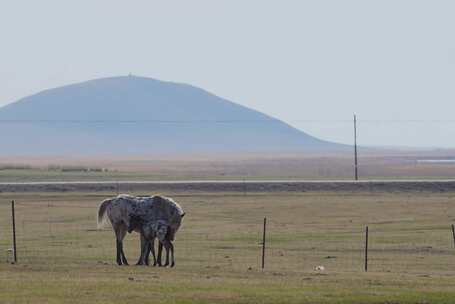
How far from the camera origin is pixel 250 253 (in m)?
43.8

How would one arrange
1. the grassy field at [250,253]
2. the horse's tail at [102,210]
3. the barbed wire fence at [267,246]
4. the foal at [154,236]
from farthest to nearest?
the barbed wire fence at [267,246], the horse's tail at [102,210], the foal at [154,236], the grassy field at [250,253]

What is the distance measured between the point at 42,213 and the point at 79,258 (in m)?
26.4

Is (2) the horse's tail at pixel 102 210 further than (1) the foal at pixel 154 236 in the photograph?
Yes

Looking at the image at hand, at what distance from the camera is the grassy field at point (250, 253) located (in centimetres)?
2864

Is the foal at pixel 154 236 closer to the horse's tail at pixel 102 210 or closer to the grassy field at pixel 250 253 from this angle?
the grassy field at pixel 250 253

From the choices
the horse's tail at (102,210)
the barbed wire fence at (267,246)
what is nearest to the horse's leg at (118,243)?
the horse's tail at (102,210)

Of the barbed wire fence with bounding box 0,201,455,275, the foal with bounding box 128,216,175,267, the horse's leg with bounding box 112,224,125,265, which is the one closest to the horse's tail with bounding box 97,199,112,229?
the horse's leg with bounding box 112,224,125,265

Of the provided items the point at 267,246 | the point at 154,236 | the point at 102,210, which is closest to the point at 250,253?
the point at 267,246

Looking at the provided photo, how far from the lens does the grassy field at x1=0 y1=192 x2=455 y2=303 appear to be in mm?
28641

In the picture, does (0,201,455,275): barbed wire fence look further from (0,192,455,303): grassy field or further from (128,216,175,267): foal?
(128,216,175,267): foal

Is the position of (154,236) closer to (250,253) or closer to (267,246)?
(250,253)

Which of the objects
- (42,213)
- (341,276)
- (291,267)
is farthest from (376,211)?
(341,276)

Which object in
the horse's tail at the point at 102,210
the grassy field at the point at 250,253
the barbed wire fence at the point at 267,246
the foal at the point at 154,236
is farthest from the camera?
the barbed wire fence at the point at 267,246

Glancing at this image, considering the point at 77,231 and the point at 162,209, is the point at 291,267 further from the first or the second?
the point at 77,231
